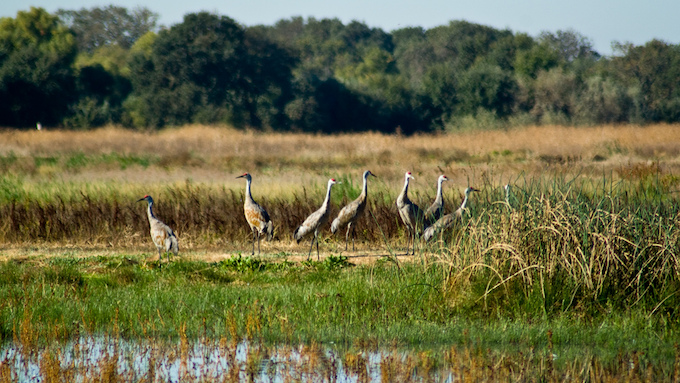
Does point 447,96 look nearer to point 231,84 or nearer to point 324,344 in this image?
point 231,84

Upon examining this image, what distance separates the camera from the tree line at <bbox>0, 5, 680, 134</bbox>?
35969 mm

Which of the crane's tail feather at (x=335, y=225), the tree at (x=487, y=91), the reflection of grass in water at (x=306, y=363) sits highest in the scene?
the tree at (x=487, y=91)

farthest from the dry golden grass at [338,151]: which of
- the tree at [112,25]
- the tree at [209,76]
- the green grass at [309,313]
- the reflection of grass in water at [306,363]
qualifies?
the tree at [112,25]

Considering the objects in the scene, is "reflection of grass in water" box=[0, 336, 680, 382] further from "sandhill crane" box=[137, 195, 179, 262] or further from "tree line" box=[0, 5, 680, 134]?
"tree line" box=[0, 5, 680, 134]

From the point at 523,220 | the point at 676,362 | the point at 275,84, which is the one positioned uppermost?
the point at 275,84

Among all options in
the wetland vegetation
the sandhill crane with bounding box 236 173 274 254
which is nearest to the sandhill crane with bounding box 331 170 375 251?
the wetland vegetation

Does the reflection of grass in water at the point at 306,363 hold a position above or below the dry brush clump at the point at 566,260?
below

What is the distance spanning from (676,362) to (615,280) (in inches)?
69.9

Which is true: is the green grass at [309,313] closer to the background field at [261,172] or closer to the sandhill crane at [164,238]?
the background field at [261,172]

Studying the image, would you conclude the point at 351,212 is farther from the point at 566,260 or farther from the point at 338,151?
the point at 338,151

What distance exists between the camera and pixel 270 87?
42.5 m

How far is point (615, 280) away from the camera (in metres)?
8.40

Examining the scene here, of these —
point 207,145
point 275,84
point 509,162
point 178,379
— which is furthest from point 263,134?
point 178,379

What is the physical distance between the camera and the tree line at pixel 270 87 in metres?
36.0
